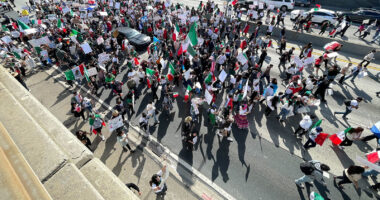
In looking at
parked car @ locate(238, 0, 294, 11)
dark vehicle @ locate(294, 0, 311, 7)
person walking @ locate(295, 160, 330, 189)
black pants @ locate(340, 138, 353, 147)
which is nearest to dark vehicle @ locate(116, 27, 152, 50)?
person walking @ locate(295, 160, 330, 189)

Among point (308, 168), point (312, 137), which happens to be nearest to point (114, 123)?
point (308, 168)

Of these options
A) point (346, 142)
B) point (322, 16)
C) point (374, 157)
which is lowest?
point (346, 142)

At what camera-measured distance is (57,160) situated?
2.82 metres

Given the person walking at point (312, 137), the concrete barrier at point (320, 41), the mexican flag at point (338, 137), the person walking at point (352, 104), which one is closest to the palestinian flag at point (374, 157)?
the mexican flag at point (338, 137)

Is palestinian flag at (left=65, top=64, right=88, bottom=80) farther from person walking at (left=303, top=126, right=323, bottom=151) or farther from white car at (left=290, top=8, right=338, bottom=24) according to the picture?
white car at (left=290, top=8, right=338, bottom=24)

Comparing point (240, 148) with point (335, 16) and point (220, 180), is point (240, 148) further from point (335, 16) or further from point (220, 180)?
point (335, 16)

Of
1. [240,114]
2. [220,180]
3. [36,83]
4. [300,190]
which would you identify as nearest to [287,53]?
[240,114]

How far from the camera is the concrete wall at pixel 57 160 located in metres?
2.57

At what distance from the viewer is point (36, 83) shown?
13.3 metres

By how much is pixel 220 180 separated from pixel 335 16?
75.9 ft

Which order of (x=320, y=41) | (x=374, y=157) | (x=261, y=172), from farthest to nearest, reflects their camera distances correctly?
(x=320, y=41) → (x=261, y=172) → (x=374, y=157)

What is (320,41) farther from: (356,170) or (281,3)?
(356,170)

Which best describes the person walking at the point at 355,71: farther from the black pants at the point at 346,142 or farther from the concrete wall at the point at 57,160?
the concrete wall at the point at 57,160

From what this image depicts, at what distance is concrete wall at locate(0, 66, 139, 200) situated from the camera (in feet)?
8.45
